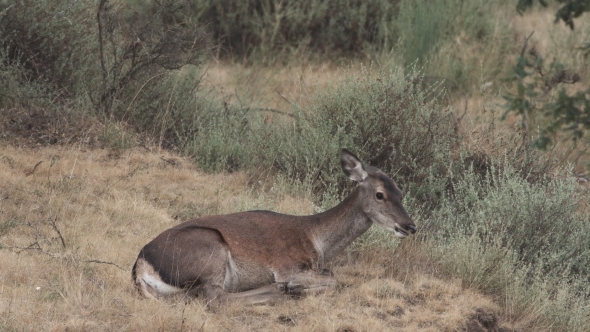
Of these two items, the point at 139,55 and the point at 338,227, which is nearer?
the point at 338,227

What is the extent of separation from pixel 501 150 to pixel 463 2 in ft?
20.4

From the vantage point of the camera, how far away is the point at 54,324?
6.86 metres

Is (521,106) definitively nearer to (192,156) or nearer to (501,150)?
(501,150)

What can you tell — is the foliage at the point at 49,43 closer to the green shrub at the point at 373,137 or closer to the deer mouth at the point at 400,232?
the green shrub at the point at 373,137

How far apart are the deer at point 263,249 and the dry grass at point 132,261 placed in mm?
163

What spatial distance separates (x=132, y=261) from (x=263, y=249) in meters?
1.42

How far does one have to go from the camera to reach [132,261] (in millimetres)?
8469

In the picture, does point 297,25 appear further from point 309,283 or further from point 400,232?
point 309,283

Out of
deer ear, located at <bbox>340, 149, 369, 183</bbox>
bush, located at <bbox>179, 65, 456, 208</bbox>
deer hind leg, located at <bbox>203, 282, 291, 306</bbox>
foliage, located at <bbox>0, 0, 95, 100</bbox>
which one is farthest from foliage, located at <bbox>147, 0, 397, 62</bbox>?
deer hind leg, located at <bbox>203, 282, 291, 306</bbox>

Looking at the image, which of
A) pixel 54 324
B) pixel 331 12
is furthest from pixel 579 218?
pixel 331 12

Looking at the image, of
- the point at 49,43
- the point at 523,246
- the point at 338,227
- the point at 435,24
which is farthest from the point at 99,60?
the point at 435,24

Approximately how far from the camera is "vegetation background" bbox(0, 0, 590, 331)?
7637 millimetres

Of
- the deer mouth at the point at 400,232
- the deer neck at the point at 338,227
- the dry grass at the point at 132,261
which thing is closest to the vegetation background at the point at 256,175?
the dry grass at the point at 132,261

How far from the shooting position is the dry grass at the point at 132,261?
23.6 ft
